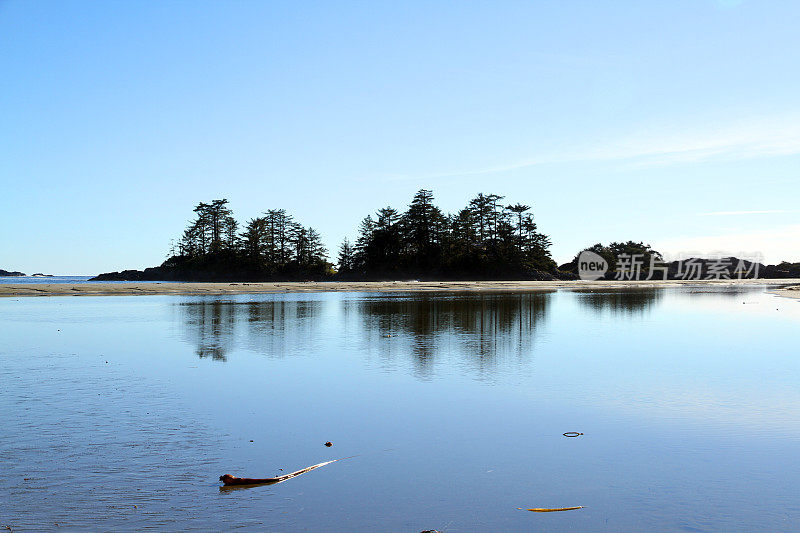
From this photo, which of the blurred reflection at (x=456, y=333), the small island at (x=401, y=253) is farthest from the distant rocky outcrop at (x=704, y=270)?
the blurred reflection at (x=456, y=333)

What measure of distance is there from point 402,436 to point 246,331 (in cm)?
1385

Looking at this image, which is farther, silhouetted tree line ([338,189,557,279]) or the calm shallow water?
silhouetted tree line ([338,189,557,279])

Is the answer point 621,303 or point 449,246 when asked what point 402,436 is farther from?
point 449,246

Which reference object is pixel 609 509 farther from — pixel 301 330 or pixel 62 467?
pixel 301 330

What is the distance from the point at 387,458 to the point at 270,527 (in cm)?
205

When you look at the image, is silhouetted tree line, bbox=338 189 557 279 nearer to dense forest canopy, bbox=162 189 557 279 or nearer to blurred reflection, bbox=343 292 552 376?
dense forest canopy, bbox=162 189 557 279

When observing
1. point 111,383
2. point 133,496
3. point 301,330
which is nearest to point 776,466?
point 133,496

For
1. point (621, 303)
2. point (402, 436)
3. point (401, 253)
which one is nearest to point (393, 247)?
point (401, 253)

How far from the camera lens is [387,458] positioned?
6.73 m

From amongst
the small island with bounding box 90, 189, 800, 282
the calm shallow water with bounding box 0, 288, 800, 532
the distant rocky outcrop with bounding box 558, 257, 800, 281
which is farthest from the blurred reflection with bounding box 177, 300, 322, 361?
the distant rocky outcrop with bounding box 558, 257, 800, 281

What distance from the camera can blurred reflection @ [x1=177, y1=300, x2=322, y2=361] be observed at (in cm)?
1633

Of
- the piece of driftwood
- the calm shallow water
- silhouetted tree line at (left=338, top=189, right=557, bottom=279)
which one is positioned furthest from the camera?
silhouetted tree line at (left=338, top=189, right=557, bottom=279)

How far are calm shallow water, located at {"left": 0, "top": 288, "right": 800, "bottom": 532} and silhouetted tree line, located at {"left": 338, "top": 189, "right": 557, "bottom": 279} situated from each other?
79282 millimetres

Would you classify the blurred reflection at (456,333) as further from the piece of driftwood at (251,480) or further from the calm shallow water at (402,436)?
the piece of driftwood at (251,480)
